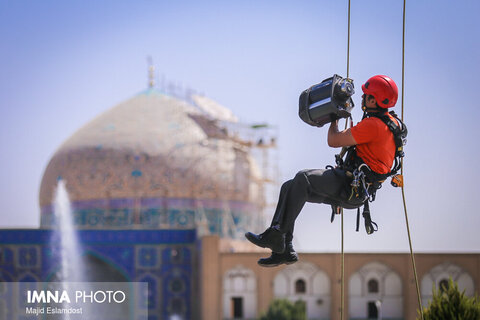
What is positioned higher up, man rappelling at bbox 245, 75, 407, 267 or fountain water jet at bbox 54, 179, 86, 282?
man rappelling at bbox 245, 75, 407, 267

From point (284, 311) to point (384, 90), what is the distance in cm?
1755

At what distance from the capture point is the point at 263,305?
23219 millimetres

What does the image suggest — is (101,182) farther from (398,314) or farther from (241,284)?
(398,314)

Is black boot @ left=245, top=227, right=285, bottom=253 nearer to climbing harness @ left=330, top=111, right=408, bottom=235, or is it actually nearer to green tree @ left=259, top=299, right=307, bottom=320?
climbing harness @ left=330, top=111, right=408, bottom=235

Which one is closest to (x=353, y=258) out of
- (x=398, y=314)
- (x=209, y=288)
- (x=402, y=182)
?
(x=398, y=314)

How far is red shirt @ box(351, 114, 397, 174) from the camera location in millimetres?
4375

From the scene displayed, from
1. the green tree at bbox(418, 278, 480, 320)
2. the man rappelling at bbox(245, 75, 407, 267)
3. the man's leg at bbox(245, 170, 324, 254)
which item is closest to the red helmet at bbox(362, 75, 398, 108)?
the man rappelling at bbox(245, 75, 407, 267)

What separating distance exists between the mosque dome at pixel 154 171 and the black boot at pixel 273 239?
2138 centimetres

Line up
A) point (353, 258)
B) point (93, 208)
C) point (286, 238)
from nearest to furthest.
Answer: point (286, 238) → point (353, 258) → point (93, 208)

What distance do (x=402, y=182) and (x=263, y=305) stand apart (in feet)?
62.0

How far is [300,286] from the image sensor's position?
23.5 meters

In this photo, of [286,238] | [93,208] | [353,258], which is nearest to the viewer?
[286,238]

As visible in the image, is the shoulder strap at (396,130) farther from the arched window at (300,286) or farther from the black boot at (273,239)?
the arched window at (300,286)

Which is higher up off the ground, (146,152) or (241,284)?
(146,152)
